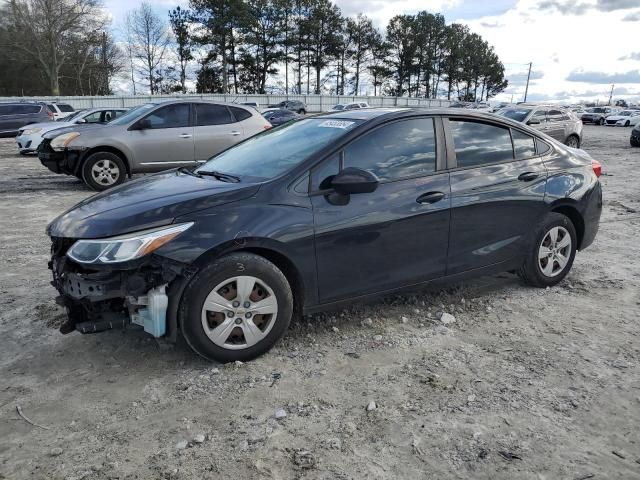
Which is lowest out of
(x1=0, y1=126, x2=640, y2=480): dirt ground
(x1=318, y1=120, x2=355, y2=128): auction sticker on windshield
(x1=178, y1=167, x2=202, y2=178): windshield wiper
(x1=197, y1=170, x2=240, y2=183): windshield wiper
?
(x1=0, y1=126, x2=640, y2=480): dirt ground

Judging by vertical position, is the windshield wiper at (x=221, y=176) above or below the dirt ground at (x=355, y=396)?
above

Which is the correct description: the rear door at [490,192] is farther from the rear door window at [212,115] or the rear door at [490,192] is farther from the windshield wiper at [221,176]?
the rear door window at [212,115]

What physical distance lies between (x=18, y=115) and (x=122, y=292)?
22.5 metres

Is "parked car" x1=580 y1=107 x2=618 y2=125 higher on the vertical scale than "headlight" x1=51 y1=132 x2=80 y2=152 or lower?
lower

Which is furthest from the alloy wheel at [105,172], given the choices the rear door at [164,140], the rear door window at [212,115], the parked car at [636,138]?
the parked car at [636,138]

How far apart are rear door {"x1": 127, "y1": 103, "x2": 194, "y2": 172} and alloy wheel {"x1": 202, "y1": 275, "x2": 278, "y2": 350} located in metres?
7.02

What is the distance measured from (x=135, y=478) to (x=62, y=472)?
0.34m

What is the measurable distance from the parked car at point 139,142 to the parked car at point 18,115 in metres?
13.7

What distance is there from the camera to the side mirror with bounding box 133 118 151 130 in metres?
9.92

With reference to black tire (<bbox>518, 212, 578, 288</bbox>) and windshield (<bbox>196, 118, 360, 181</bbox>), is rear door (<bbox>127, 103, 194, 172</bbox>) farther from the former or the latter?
black tire (<bbox>518, 212, 578, 288</bbox>)

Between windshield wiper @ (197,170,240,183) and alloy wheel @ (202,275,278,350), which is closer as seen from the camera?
alloy wheel @ (202,275,278,350)

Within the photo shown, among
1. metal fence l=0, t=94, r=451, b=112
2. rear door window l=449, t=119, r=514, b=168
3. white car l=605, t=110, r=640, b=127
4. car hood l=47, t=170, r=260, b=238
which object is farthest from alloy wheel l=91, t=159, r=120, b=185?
white car l=605, t=110, r=640, b=127

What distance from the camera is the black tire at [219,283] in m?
3.21

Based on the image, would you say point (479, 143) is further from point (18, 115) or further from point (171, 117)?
point (18, 115)
